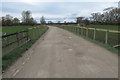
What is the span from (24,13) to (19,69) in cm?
9824

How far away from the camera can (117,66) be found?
19.2 feet

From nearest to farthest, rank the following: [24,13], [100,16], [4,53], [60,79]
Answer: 1. [60,79]
2. [4,53]
3. [100,16]
4. [24,13]

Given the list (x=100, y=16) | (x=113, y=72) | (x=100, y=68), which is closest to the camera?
(x=113, y=72)

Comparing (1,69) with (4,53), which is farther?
(4,53)

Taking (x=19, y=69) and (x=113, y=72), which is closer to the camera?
(x=113, y=72)

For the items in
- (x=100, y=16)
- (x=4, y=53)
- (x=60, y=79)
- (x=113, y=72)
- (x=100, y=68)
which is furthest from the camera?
(x=100, y=16)

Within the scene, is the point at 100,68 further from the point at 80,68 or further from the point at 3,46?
the point at 3,46

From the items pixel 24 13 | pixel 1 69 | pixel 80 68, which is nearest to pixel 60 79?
pixel 80 68

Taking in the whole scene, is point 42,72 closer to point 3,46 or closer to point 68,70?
point 68,70

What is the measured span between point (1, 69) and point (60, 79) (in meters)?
2.42

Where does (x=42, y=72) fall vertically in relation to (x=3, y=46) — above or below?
below

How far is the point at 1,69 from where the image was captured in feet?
18.7

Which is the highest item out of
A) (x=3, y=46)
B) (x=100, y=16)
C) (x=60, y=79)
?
(x=100, y=16)

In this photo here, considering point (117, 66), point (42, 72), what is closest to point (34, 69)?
point (42, 72)
